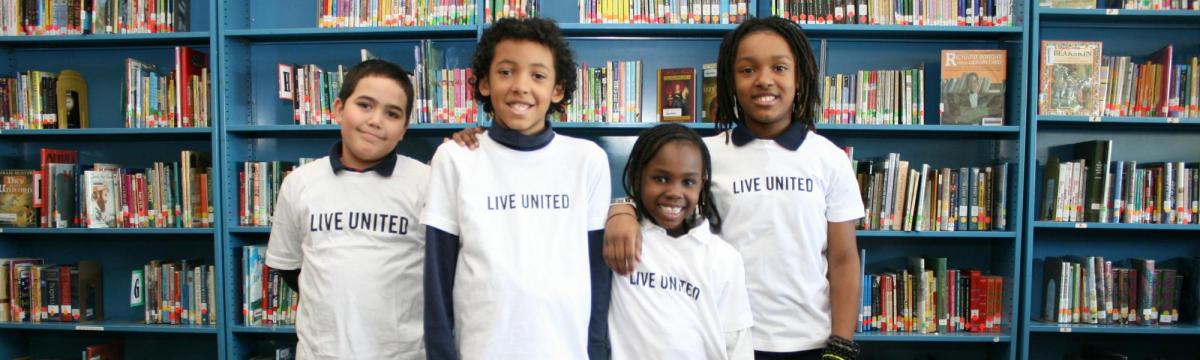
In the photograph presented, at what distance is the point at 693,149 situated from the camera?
1.39 m

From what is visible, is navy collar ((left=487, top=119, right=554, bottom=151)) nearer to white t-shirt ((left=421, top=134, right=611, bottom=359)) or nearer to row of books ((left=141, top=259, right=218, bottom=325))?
white t-shirt ((left=421, top=134, right=611, bottom=359))

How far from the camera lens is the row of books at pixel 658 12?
8.89 feet

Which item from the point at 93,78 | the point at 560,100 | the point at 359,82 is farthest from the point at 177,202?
the point at 560,100

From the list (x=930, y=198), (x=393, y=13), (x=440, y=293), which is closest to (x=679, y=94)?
(x=930, y=198)

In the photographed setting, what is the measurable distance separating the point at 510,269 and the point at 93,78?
298cm

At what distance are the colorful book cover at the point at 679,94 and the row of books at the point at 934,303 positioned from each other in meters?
0.99

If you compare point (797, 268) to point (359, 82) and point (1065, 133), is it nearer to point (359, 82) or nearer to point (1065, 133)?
point (359, 82)

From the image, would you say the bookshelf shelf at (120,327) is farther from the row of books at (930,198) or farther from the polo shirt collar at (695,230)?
the row of books at (930,198)

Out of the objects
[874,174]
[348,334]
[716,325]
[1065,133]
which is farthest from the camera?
[1065,133]

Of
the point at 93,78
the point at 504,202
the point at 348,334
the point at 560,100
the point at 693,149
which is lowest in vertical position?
the point at 348,334

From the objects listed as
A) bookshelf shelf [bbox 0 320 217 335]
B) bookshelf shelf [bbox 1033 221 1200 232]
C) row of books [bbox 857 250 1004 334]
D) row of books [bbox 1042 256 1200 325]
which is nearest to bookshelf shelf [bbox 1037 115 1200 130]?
bookshelf shelf [bbox 1033 221 1200 232]

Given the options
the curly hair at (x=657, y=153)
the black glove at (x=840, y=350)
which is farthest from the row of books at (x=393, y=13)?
the black glove at (x=840, y=350)

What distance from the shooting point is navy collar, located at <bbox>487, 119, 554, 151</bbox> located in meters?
1.30

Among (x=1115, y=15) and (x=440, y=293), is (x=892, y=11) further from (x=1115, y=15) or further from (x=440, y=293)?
(x=440, y=293)
